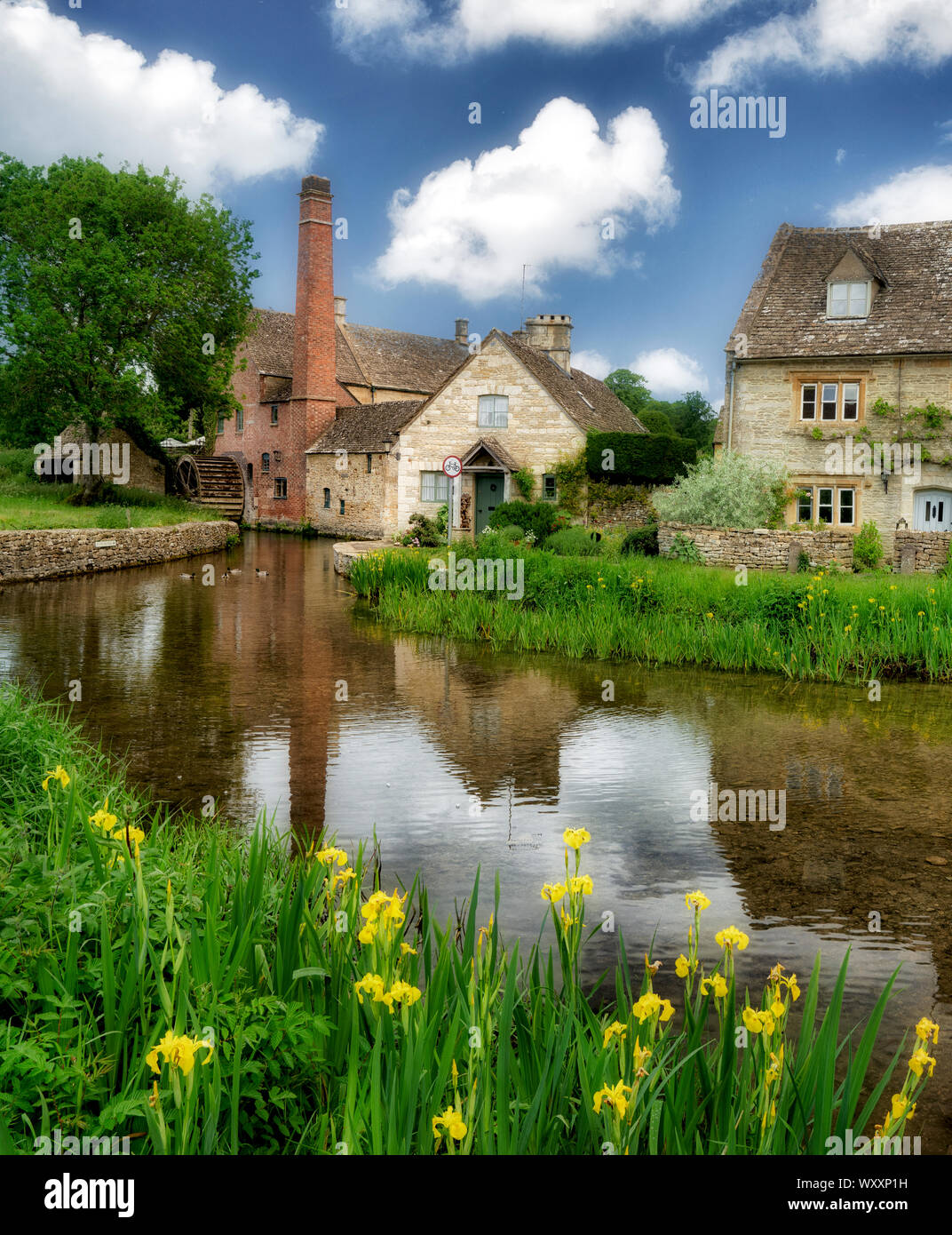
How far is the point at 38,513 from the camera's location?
92.1ft

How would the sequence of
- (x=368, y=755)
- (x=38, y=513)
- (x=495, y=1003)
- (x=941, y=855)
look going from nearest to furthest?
(x=495, y=1003)
(x=941, y=855)
(x=368, y=755)
(x=38, y=513)

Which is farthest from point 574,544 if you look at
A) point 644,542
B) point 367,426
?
point 367,426

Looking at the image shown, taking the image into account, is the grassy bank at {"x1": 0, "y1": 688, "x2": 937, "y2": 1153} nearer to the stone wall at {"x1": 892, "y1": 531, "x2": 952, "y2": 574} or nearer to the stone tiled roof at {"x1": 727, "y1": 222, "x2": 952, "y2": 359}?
the stone wall at {"x1": 892, "y1": 531, "x2": 952, "y2": 574}

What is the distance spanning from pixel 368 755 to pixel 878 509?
74.3 ft

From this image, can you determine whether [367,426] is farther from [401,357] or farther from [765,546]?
[765,546]

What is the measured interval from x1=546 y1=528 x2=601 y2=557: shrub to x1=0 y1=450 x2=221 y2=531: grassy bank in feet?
39.1

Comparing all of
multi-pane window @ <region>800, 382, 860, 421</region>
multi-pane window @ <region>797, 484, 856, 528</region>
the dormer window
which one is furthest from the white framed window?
multi-pane window @ <region>797, 484, 856, 528</region>

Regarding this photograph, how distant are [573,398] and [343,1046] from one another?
1412 inches

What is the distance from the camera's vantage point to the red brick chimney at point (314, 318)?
42.3m

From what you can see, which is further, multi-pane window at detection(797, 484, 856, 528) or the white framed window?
the white framed window

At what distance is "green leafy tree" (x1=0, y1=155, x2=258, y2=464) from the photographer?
30.4 metres

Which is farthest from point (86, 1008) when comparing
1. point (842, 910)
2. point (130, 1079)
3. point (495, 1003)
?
point (842, 910)

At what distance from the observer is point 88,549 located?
25.8 meters

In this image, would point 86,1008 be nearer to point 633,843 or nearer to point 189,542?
point 633,843
